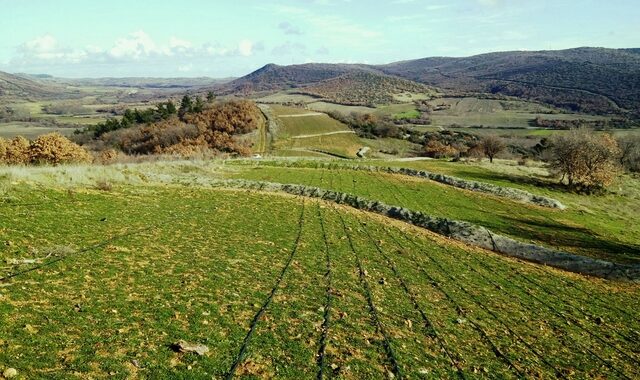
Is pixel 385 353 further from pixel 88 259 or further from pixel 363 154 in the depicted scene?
pixel 363 154

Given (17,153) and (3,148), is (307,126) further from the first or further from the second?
(17,153)

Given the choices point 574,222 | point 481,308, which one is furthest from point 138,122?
point 481,308

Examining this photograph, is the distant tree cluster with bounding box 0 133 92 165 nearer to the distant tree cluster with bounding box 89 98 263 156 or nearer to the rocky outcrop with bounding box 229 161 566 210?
the rocky outcrop with bounding box 229 161 566 210

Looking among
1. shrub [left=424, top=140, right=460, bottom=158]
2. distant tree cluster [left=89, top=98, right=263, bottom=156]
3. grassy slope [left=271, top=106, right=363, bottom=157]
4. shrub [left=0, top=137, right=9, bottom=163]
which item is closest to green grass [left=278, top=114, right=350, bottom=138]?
grassy slope [left=271, top=106, right=363, bottom=157]

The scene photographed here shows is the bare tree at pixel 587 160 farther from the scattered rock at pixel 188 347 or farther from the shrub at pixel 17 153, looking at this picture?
the shrub at pixel 17 153

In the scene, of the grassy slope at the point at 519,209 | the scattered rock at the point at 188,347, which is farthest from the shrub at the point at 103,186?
the grassy slope at the point at 519,209

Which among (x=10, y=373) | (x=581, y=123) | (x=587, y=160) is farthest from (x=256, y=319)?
(x=581, y=123)
